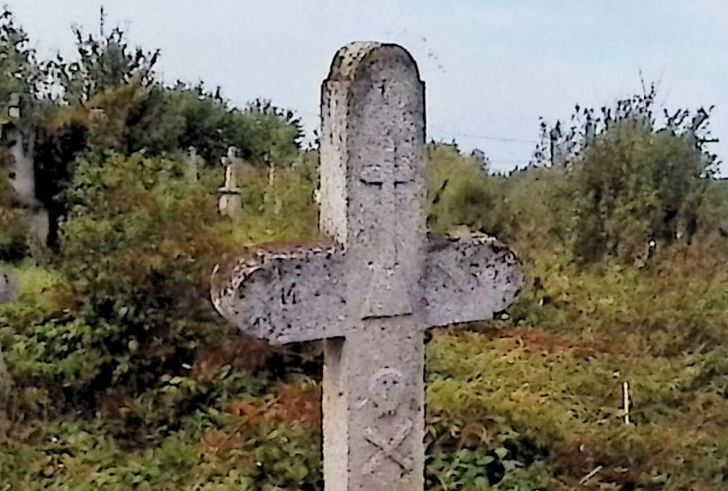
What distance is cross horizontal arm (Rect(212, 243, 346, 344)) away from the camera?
319 cm

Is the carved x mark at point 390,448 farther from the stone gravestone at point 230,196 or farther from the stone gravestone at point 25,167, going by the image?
the stone gravestone at point 25,167

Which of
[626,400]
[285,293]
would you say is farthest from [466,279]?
[626,400]

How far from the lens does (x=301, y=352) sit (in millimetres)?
6680

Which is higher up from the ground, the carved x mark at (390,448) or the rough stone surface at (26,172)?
the rough stone surface at (26,172)

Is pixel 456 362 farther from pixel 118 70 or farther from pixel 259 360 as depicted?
pixel 118 70

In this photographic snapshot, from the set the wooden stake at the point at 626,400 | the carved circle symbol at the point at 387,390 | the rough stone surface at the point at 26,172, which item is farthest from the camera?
the rough stone surface at the point at 26,172

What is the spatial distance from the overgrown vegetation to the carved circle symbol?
0.80 metres

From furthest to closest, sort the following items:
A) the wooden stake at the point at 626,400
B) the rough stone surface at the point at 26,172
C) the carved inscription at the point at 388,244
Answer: the rough stone surface at the point at 26,172 < the wooden stake at the point at 626,400 < the carved inscription at the point at 388,244

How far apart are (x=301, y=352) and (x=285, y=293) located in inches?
135

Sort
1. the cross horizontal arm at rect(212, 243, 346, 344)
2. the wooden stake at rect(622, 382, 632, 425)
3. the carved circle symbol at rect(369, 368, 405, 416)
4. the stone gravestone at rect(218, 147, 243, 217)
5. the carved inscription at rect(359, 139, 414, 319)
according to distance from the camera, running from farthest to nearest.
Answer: the stone gravestone at rect(218, 147, 243, 217) → the wooden stake at rect(622, 382, 632, 425) → the carved circle symbol at rect(369, 368, 405, 416) → the carved inscription at rect(359, 139, 414, 319) → the cross horizontal arm at rect(212, 243, 346, 344)

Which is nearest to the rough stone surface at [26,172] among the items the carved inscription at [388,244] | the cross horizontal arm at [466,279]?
the cross horizontal arm at [466,279]

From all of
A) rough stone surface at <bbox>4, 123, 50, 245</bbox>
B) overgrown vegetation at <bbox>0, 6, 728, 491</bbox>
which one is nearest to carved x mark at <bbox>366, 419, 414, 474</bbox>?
overgrown vegetation at <bbox>0, 6, 728, 491</bbox>

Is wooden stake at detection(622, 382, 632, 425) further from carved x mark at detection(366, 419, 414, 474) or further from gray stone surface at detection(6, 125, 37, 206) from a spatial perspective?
gray stone surface at detection(6, 125, 37, 206)

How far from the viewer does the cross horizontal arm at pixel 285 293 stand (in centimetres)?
319
